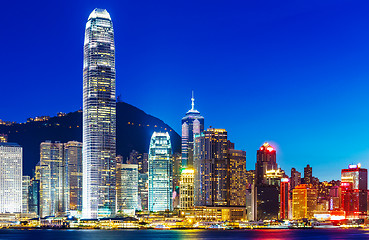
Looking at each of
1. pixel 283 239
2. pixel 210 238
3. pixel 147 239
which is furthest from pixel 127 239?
pixel 283 239

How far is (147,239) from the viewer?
A: 188750 millimetres

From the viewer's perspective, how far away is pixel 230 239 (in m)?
190

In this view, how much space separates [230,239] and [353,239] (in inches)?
1331

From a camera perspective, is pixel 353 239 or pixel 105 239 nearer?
pixel 105 239

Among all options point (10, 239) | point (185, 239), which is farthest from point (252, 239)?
point (10, 239)

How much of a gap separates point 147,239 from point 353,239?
54562 millimetres

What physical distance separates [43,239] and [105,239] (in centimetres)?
1610

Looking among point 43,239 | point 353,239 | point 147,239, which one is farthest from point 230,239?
point 43,239

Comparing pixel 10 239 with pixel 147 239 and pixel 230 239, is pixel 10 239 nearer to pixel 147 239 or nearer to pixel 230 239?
pixel 147 239

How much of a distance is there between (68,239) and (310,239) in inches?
2455

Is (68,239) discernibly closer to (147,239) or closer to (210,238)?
(147,239)

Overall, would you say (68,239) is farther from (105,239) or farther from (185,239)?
(185,239)

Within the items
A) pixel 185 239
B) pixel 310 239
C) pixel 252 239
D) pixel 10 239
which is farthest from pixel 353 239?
pixel 10 239

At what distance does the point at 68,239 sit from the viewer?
616 feet
